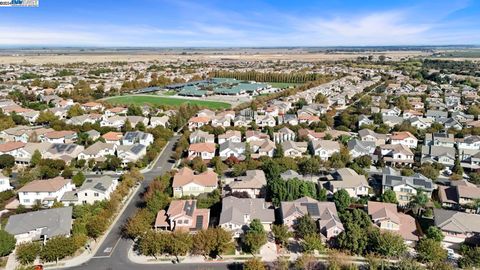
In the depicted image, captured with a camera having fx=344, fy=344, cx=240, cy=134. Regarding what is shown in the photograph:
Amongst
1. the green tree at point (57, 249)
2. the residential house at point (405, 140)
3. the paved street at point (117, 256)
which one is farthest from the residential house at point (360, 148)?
the green tree at point (57, 249)

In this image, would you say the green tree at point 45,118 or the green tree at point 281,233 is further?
the green tree at point 45,118

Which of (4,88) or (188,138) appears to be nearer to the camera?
(188,138)

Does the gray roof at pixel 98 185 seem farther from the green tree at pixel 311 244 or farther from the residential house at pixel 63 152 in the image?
the green tree at pixel 311 244

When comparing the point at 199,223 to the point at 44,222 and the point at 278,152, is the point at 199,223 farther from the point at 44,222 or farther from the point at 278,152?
the point at 278,152

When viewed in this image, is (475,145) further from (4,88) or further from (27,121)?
(4,88)

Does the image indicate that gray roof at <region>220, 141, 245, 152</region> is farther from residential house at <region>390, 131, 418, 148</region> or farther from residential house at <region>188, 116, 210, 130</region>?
residential house at <region>390, 131, 418, 148</region>

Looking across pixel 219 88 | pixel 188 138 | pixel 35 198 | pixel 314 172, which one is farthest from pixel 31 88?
pixel 314 172

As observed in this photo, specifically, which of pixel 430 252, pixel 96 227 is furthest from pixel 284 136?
pixel 96 227
